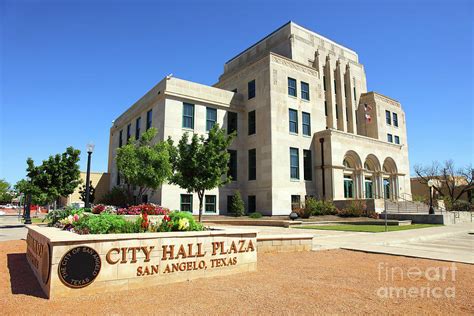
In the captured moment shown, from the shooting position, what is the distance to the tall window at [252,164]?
109 ft

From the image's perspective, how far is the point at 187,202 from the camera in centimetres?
2991

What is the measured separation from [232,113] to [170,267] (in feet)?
94.7

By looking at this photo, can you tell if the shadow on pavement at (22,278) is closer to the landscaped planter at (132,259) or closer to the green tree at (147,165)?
the landscaped planter at (132,259)

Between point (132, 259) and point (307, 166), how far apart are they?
29206mm

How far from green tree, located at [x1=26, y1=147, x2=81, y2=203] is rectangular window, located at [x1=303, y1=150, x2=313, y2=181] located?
2101cm

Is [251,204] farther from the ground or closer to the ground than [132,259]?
farther from the ground

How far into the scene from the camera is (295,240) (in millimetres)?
11133

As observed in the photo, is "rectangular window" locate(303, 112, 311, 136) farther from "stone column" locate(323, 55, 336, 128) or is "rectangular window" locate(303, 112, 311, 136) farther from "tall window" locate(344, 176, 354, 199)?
"tall window" locate(344, 176, 354, 199)

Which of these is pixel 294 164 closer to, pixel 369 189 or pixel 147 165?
pixel 369 189

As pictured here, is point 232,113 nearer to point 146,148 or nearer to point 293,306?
point 146,148

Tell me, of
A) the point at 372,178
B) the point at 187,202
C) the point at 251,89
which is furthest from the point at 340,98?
the point at 187,202

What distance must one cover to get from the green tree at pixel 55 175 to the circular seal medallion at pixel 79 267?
21.3 meters

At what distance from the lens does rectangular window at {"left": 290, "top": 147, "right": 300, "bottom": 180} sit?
32872 mm

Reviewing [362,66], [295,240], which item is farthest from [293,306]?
[362,66]
